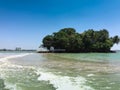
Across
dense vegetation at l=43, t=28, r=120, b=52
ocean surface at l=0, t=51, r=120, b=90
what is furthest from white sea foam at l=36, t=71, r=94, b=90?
dense vegetation at l=43, t=28, r=120, b=52

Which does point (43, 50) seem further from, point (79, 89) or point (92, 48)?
point (79, 89)

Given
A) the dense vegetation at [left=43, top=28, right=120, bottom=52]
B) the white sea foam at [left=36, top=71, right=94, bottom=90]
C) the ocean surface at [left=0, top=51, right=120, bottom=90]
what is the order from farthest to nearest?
the dense vegetation at [left=43, top=28, right=120, bottom=52] → the ocean surface at [left=0, top=51, right=120, bottom=90] → the white sea foam at [left=36, top=71, right=94, bottom=90]

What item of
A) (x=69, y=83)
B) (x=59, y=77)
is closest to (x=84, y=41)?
(x=59, y=77)

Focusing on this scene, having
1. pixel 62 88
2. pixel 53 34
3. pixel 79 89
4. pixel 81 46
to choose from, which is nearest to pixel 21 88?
pixel 62 88

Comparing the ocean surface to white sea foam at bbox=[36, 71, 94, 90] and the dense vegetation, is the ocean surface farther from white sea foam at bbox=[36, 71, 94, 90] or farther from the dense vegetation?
the dense vegetation

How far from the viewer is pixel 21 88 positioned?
26.5 feet

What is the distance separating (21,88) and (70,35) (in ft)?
266

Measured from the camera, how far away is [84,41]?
289ft

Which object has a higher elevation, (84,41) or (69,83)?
(84,41)

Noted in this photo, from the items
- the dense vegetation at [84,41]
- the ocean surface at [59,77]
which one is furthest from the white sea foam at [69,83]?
the dense vegetation at [84,41]

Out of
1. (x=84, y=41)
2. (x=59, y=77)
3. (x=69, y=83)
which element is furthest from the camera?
(x=84, y=41)

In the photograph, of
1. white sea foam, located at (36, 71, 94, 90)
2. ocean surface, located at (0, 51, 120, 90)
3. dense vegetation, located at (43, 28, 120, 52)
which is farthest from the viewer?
dense vegetation, located at (43, 28, 120, 52)

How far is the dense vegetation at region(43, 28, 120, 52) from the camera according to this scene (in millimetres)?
85250

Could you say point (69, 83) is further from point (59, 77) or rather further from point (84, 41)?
point (84, 41)
